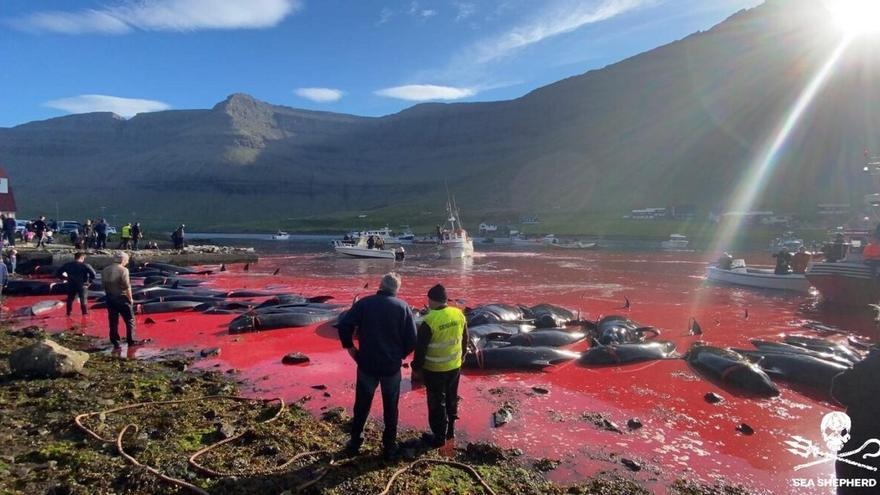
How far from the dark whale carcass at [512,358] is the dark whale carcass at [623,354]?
Answer: 2.61ft

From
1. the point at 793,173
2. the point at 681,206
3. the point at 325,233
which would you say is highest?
the point at 793,173

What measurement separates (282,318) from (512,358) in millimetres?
7545

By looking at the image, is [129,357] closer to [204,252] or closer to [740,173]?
[204,252]

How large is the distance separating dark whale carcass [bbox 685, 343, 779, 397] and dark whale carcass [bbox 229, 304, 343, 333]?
34.6 ft

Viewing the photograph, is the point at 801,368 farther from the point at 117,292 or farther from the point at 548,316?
the point at 117,292

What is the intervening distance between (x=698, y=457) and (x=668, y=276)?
1259 inches

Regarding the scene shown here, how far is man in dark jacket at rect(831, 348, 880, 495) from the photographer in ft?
13.5

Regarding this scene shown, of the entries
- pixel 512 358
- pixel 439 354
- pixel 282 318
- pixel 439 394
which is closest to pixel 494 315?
pixel 512 358

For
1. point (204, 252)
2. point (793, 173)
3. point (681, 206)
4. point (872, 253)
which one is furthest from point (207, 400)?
point (793, 173)

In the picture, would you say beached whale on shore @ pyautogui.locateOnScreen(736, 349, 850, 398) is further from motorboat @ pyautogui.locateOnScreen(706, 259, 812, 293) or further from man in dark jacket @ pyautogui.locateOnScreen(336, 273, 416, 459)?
motorboat @ pyautogui.locateOnScreen(706, 259, 812, 293)

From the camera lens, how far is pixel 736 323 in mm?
18641

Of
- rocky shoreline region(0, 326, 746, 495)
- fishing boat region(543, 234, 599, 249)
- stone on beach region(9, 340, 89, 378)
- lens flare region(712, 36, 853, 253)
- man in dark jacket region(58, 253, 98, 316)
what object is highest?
lens flare region(712, 36, 853, 253)

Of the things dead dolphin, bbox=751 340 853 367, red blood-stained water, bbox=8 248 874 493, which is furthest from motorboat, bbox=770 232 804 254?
dead dolphin, bbox=751 340 853 367

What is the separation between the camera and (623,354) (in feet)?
40.5
